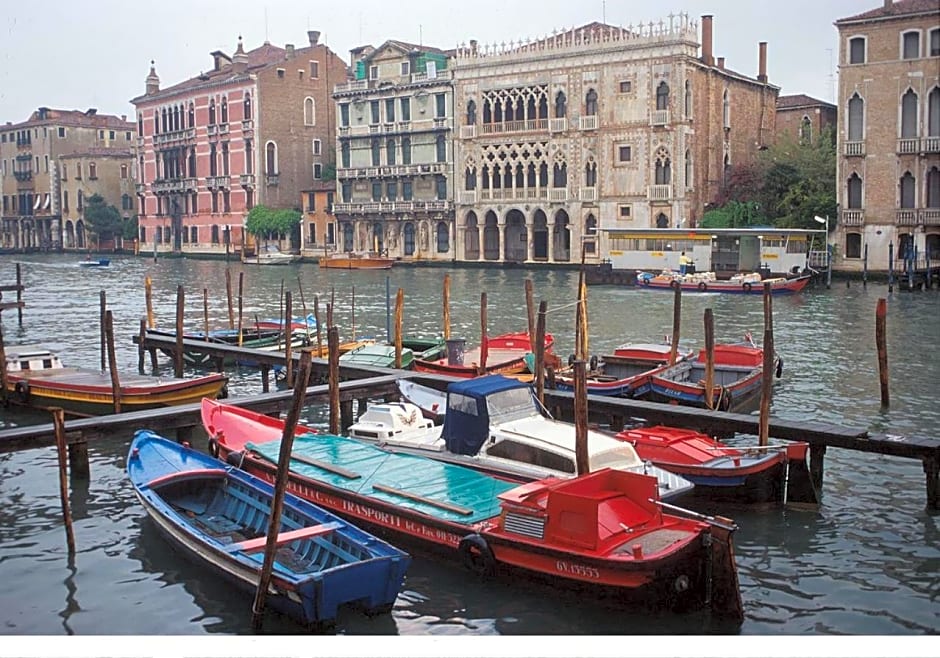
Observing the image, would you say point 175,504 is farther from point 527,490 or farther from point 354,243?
point 354,243

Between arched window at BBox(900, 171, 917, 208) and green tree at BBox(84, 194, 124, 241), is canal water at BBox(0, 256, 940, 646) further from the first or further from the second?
arched window at BBox(900, 171, 917, 208)

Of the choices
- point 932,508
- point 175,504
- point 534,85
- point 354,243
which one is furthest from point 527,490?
point 354,243

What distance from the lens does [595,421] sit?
6883 millimetres

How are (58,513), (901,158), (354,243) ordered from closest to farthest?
1. (58,513)
2. (901,158)
3. (354,243)

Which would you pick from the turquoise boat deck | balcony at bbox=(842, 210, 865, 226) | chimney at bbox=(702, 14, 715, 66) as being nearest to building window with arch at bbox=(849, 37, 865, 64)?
chimney at bbox=(702, 14, 715, 66)

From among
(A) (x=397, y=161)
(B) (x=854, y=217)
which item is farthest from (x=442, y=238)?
(B) (x=854, y=217)

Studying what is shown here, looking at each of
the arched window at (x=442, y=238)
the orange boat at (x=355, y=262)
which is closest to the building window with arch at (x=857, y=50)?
the orange boat at (x=355, y=262)

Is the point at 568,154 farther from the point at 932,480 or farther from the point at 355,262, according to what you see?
the point at 932,480

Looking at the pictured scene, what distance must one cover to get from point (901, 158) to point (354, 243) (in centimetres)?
1807

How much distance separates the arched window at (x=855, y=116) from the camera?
26.8 ft

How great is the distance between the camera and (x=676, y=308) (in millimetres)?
8391

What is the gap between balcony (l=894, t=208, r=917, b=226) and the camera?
10.3 m

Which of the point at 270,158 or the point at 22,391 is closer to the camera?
the point at 22,391

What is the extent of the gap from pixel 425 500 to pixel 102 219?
6003mm
